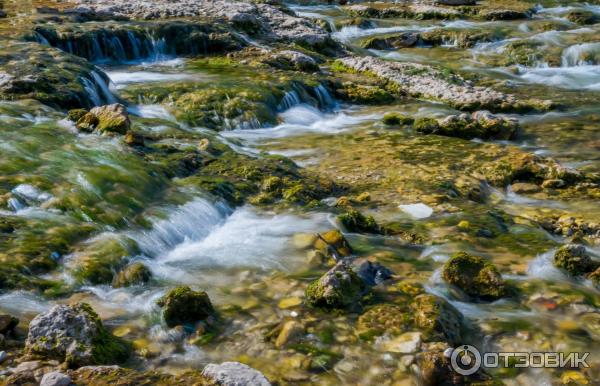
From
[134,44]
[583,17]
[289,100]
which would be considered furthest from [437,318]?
[583,17]

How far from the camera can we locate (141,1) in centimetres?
2338

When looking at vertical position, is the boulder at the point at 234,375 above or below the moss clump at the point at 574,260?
above

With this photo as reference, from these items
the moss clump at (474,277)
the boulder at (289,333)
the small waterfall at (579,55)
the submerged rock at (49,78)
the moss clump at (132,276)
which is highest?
the submerged rock at (49,78)

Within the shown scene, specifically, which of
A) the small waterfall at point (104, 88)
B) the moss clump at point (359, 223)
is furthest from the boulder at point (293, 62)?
the moss clump at point (359, 223)

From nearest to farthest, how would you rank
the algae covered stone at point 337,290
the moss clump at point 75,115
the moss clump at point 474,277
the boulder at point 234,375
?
the boulder at point 234,375, the algae covered stone at point 337,290, the moss clump at point 474,277, the moss clump at point 75,115

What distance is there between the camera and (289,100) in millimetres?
16047

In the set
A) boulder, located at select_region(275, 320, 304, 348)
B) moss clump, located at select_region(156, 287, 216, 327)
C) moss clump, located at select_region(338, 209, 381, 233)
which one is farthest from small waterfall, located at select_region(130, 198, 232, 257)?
boulder, located at select_region(275, 320, 304, 348)

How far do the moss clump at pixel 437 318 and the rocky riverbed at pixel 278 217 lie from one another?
2cm

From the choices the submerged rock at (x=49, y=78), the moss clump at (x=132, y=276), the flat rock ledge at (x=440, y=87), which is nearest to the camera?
the moss clump at (x=132, y=276)

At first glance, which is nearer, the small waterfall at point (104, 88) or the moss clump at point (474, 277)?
the moss clump at point (474, 277)

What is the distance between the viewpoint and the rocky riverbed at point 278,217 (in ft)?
18.4

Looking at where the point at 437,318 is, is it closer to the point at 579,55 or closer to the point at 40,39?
the point at 40,39

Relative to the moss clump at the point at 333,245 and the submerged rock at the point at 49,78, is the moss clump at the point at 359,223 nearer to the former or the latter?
the moss clump at the point at 333,245

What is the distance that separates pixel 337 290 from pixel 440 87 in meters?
12.7
